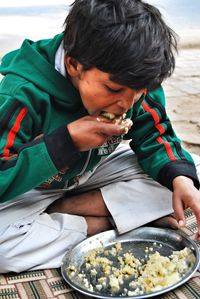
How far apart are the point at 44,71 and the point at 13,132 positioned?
21 centimetres

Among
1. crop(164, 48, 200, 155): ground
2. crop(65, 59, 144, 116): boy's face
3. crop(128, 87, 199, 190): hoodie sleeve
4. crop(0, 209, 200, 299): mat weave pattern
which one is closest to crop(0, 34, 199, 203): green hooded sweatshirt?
crop(128, 87, 199, 190): hoodie sleeve

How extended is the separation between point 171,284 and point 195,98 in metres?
2.02

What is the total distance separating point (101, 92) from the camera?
4.96 feet

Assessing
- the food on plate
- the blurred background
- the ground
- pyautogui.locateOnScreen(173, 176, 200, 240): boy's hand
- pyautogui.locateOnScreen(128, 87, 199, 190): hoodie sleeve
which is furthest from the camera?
the blurred background

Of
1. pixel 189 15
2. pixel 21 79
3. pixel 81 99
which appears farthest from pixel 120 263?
pixel 189 15

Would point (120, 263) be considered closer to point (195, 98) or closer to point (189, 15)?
point (195, 98)

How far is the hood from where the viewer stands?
1.65 metres

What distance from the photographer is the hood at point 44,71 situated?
5.42 feet

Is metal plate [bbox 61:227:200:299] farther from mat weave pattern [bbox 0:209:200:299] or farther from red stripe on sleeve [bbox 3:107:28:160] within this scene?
red stripe on sleeve [bbox 3:107:28:160]

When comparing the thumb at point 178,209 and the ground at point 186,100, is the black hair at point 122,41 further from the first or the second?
the ground at point 186,100

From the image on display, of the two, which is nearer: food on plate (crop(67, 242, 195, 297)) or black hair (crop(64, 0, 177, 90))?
black hair (crop(64, 0, 177, 90))

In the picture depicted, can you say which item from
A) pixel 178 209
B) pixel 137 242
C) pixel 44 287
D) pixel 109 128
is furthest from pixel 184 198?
pixel 44 287

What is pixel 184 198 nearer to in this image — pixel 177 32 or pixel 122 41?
pixel 122 41

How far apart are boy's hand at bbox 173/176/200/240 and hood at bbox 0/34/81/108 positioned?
40cm
